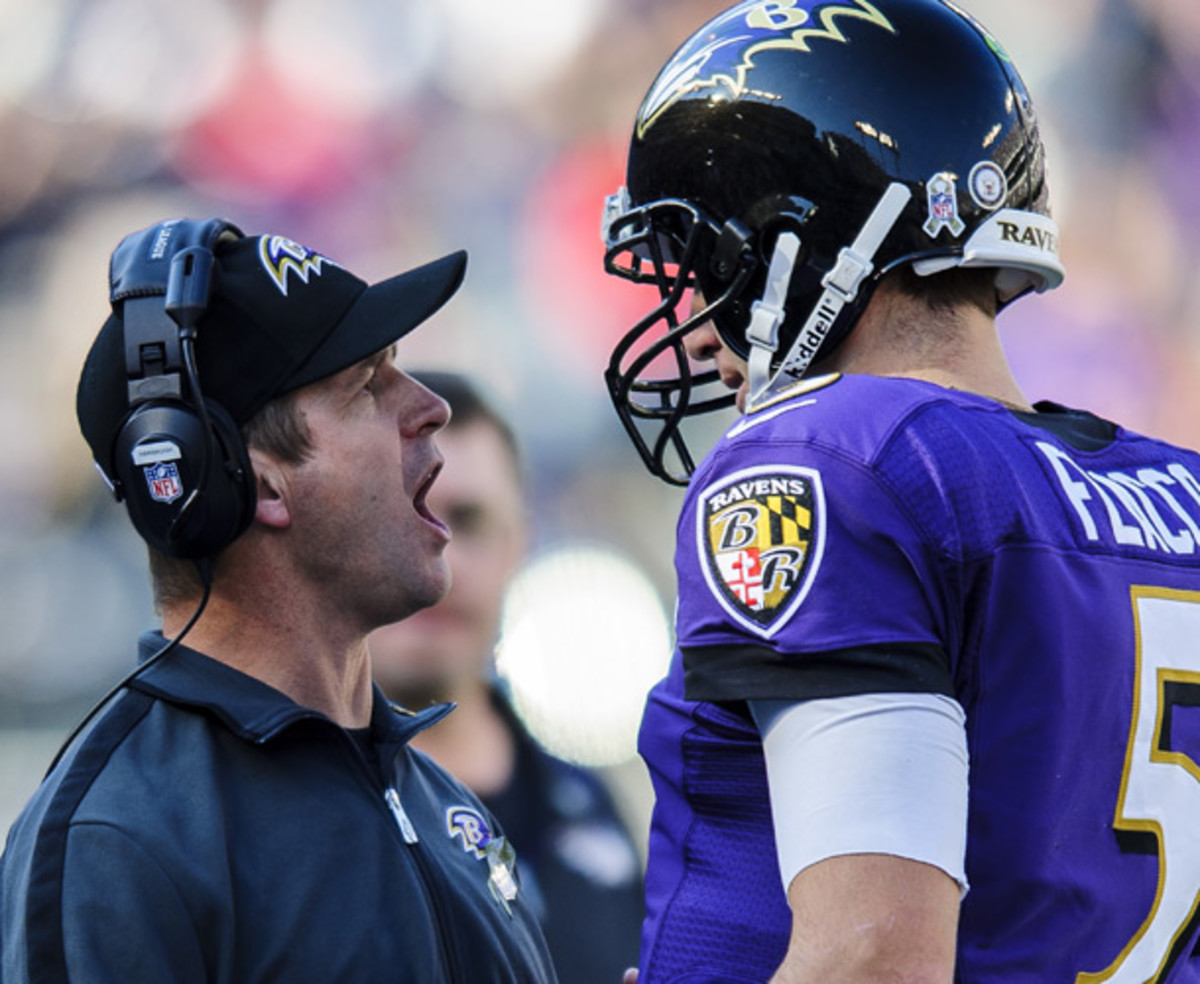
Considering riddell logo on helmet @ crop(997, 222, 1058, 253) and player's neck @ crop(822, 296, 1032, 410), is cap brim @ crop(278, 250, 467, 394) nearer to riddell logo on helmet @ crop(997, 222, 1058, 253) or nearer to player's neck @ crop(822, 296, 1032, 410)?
player's neck @ crop(822, 296, 1032, 410)

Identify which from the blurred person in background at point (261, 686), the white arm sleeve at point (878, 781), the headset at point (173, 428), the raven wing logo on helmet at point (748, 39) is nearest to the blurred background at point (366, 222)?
the blurred person in background at point (261, 686)

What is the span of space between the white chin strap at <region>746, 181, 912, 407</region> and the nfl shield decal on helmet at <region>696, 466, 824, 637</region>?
0.75 feet

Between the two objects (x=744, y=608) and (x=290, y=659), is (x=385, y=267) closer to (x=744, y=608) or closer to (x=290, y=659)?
(x=290, y=659)

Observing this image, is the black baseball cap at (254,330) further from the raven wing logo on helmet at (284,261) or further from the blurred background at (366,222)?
the blurred background at (366,222)

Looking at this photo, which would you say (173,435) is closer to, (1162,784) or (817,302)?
(817,302)

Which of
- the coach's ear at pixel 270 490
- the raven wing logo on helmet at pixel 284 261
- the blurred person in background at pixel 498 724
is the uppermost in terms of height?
the raven wing logo on helmet at pixel 284 261

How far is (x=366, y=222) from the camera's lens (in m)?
3.69

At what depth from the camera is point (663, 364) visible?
3.95 meters

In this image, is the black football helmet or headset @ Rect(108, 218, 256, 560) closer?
the black football helmet

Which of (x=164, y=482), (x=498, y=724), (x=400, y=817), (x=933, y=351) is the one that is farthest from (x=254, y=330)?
(x=498, y=724)

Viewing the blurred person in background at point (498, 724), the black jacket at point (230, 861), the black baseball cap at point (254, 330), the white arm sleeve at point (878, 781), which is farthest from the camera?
the blurred person in background at point (498, 724)

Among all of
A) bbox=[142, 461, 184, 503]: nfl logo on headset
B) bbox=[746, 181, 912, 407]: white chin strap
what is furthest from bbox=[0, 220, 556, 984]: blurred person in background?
bbox=[746, 181, 912, 407]: white chin strap

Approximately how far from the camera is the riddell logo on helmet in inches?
64.6

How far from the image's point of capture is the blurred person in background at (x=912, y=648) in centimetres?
123
